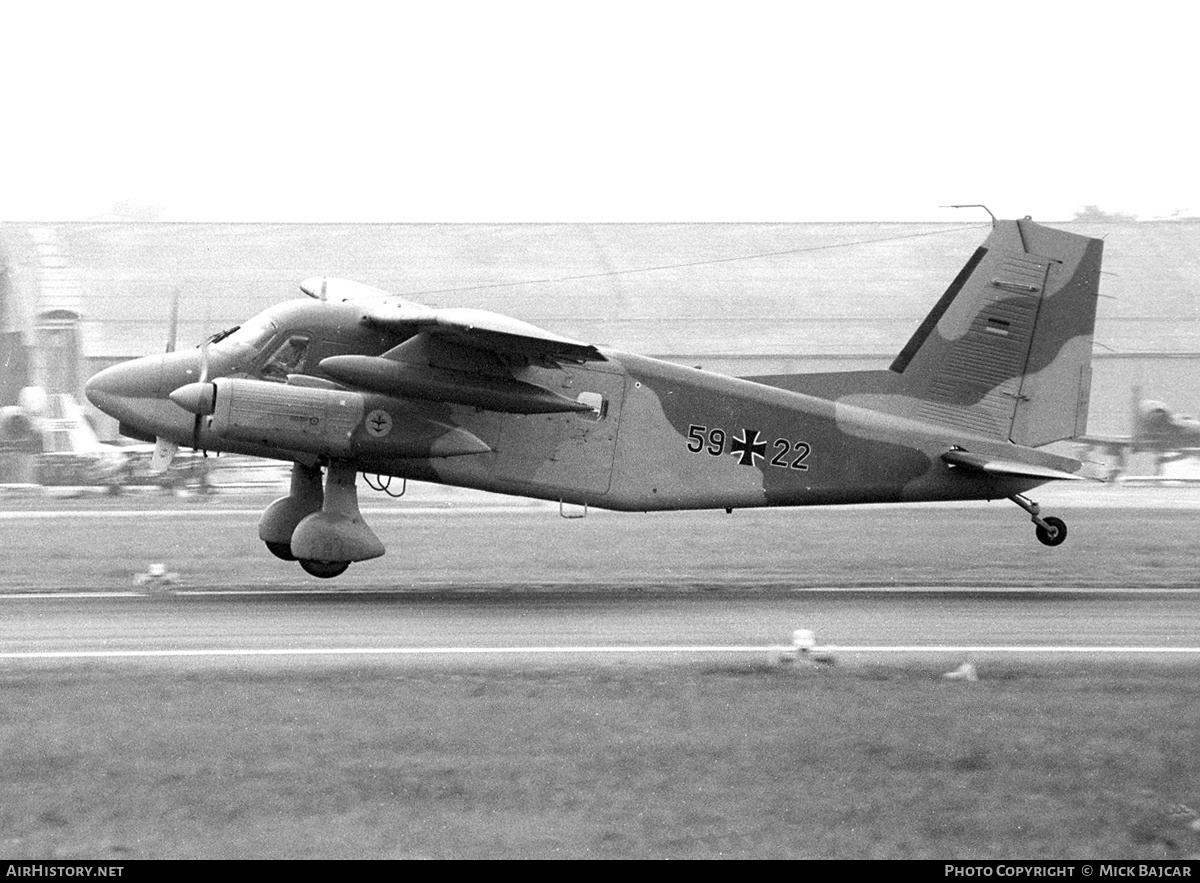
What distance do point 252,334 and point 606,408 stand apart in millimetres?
4579

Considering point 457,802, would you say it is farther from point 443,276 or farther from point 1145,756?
point 443,276

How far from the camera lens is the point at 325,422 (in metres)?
16.9

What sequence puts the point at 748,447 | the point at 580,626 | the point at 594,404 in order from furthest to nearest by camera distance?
1. the point at 748,447
2. the point at 594,404
3. the point at 580,626

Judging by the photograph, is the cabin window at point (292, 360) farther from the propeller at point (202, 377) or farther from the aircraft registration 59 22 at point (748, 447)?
the aircraft registration 59 22 at point (748, 447)

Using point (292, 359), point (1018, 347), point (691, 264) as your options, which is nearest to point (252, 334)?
point (292, 359)

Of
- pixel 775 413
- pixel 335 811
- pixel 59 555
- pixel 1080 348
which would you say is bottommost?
pixel 59 555

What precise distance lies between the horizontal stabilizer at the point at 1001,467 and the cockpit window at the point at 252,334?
8910mm

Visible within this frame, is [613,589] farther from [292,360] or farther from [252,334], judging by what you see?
[252,334]

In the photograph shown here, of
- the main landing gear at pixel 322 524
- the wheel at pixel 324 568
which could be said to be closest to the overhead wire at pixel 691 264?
the main landing gear at pixel 322 524

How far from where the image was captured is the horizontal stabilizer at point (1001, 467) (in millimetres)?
18062

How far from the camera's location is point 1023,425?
1877 centimetres

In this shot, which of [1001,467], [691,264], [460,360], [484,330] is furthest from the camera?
[691,264]
